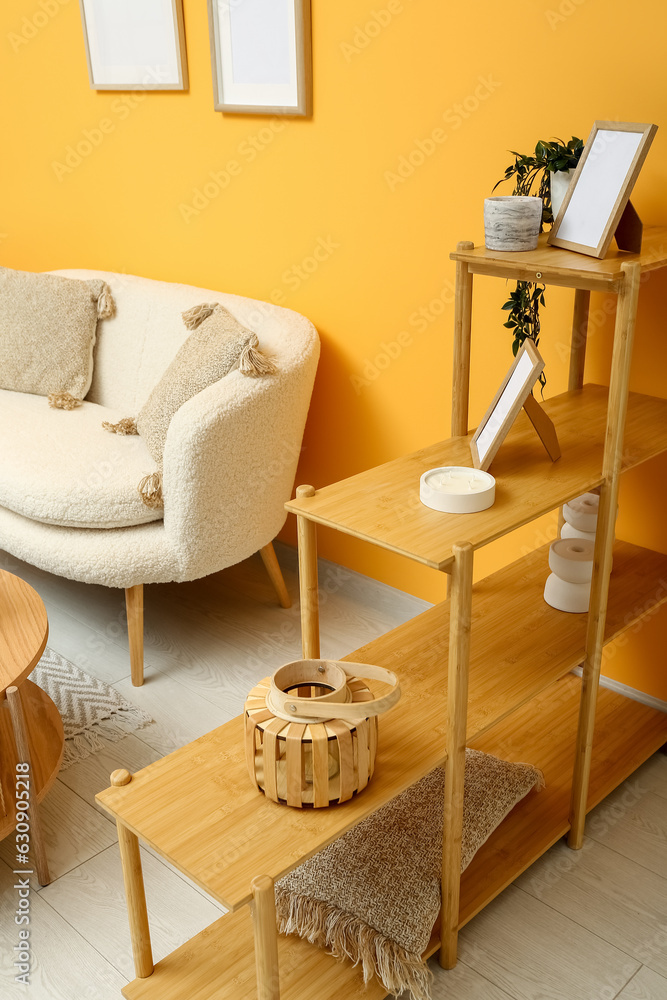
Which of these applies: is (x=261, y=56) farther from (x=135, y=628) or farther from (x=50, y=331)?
(x=135, y=628)

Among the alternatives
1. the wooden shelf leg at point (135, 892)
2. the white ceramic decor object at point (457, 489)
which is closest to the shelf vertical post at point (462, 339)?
the white ceramic decor object at point (457, 489)

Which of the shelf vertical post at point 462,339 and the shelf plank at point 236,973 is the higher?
the shelf vertical post at point 462,339

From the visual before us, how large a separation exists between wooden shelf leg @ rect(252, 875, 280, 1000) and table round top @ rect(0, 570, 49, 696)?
0.70 metres

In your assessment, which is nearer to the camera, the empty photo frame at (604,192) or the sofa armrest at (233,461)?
the empty photo frame at (604,192)

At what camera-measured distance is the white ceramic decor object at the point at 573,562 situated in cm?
169

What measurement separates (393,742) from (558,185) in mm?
975

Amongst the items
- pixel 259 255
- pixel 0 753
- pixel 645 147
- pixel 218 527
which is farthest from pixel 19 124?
pixel 645 147

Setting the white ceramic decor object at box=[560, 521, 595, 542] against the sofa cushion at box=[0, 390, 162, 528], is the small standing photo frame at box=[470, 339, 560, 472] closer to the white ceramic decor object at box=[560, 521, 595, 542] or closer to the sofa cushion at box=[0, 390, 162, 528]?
the white ceramic decor object at box=[560, 521, 595, 542]

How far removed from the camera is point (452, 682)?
→ 4.30ft

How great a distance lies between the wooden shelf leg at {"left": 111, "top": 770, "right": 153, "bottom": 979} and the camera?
129 centimetres

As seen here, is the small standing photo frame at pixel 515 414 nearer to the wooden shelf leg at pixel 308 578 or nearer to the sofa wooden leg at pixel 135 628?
the wooden shelf leg at pixel 308 578

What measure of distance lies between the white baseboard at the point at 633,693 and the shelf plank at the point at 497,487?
71 centimetres

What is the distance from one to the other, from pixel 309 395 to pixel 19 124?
5.64 ft

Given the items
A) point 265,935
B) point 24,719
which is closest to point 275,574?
point 24,719
